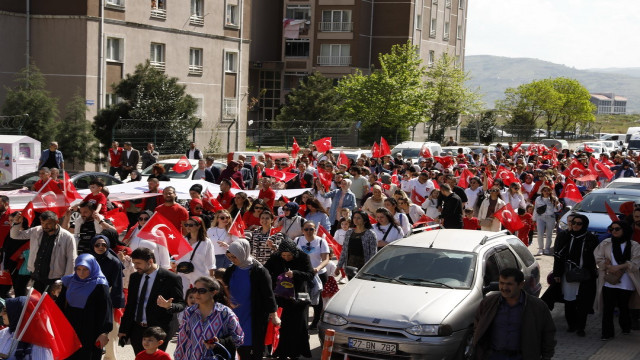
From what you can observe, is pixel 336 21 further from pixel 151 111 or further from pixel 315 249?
pixel 315 249

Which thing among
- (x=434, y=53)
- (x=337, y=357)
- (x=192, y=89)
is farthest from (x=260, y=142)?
(x=337, y=357)

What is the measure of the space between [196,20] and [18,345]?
38.4 m

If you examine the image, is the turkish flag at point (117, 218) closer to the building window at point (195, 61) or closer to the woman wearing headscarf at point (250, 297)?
the woman wearing headscarf at point (250, 297)

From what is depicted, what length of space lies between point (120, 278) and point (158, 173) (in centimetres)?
900

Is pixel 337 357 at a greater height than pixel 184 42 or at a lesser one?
lesser

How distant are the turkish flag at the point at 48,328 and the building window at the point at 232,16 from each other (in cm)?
4048

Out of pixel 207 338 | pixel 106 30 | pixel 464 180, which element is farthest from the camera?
pixel 106 30

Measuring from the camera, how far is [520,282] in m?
7.64

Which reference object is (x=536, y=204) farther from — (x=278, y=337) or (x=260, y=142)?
(x=260, y=142)

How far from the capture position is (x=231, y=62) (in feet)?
159

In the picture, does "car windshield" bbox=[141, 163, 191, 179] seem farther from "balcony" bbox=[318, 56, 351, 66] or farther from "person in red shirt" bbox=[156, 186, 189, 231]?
"balcony" bbox=[318, 56, 351, 66]

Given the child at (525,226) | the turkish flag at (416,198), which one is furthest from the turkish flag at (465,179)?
the child at (525,226)

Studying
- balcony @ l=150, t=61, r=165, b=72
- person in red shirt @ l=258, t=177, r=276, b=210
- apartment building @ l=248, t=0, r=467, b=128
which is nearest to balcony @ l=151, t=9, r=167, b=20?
balcony @ l=150, t=61, r=165, b=72

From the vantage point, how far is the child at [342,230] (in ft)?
44.4
